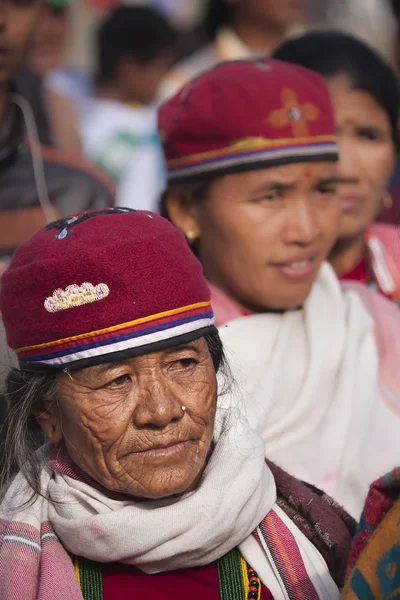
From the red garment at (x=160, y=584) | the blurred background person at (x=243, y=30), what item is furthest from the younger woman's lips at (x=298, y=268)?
the blurred background person at (x=243, y=30)

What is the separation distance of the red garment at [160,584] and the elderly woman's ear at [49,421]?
0.36 metres

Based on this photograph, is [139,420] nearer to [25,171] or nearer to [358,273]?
[358,273]

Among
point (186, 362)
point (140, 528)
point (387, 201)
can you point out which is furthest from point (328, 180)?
point (140, 528)

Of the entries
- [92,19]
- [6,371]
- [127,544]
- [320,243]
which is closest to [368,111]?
[320,243]

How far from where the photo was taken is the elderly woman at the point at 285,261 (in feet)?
9.69

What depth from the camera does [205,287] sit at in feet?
7.84

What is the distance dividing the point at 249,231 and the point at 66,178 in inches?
46.1

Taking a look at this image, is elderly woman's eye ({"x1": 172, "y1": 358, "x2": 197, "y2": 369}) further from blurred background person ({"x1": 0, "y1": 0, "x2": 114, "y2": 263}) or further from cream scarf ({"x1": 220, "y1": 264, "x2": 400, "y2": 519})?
blurred background person ({"x1": 0, "y1": 0, "x2": 114, "y2": 263})

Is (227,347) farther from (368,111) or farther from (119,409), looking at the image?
(368,111)

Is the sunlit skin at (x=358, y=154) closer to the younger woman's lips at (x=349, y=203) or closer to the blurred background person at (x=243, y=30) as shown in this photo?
the younger woman's lips at (x=349, y=203)

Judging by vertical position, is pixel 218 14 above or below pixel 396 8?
below

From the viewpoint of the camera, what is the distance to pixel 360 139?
12.5 ft

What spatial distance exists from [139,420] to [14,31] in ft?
7.39

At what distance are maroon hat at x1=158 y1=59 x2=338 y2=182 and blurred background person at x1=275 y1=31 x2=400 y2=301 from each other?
51cm
